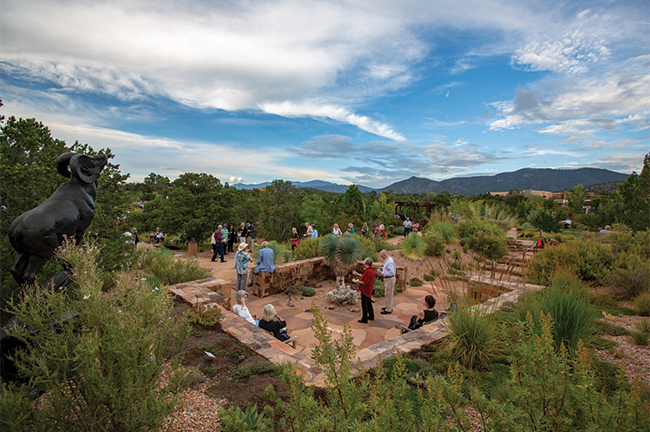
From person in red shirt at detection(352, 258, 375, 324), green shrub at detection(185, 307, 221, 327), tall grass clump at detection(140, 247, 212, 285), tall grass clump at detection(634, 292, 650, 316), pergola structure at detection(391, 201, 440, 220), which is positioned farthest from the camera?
pergola structure at detection(391, 201, 440, 220)

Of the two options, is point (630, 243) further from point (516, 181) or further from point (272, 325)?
point (516, 181)

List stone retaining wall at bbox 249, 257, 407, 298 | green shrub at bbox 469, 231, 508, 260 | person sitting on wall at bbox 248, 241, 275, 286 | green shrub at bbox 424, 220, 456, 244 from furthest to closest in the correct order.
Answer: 1. green shrub at bbox 424, 220, 456, 244
2. green shrub at bbox 469, 231, 508, 260
3. stone retaining wall at bbox 249, 257, 407, 298
4. person sitting on wall at bbox 248, 241, 275, 286

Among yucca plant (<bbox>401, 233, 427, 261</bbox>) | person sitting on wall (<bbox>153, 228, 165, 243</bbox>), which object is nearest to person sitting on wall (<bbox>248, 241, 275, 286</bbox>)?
yucca plant (<bbox>401, 233, 427, 261</bbox>)

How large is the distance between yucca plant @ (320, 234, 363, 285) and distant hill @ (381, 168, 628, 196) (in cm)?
12615

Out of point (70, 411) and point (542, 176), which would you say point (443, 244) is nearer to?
point (70, 411)

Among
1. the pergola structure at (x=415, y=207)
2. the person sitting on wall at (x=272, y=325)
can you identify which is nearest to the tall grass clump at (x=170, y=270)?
the person sitting on wall at (x=272, y=325)

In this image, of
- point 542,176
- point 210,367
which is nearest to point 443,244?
point 210,367

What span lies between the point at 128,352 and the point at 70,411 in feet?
1.73

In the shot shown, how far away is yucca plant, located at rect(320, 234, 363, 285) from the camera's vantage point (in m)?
9.31

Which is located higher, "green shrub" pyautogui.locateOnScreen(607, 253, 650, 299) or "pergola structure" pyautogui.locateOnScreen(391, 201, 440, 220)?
"pergola structure" pyautogui.locateOnScreen(391, 201, 440, 220)

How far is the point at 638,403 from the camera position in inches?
60.7

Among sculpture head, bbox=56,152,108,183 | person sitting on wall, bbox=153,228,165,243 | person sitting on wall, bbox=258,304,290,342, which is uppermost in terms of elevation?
sculpture head, bbox=56,152,108,183

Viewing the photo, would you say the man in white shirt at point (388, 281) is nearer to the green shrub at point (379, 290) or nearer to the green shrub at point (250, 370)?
the green shrub at point (379, 290)

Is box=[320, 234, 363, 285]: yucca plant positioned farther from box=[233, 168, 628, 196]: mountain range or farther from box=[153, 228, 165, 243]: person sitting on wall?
box=[233, 168, 628, 196]: mountain range
